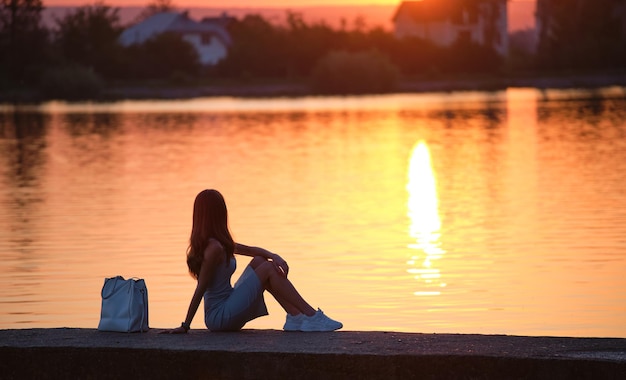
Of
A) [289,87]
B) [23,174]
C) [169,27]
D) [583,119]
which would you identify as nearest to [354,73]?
[289,87]

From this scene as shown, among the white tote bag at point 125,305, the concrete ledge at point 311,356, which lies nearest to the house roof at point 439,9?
the white tote bag at point 125,305

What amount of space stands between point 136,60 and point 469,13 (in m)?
36.3

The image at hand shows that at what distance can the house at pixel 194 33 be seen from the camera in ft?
452

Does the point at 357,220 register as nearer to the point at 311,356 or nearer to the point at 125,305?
the point at 125,305

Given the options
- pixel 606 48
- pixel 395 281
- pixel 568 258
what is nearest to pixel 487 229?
pixel 568 258

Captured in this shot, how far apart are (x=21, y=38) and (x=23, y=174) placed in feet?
231

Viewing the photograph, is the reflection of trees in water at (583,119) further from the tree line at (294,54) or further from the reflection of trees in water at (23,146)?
the tree line at (294,54)

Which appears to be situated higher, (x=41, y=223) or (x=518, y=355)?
(x=518, y=355)

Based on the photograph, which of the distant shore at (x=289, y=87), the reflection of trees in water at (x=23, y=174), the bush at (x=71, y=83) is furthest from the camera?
the distant shore at (x=289, y=87)

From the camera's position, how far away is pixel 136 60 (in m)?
99.9

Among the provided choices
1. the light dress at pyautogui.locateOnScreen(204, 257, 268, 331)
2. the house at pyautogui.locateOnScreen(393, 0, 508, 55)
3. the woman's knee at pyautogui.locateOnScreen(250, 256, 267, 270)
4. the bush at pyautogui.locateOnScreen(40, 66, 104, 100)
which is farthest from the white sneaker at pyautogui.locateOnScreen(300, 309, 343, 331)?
the house at pyautogui.locateOnScreen(393, 0, 508, 55)

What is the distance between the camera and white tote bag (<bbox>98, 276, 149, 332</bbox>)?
9297 mm

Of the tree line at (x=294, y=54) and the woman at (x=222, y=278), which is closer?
the woman at (x=222, y=278)

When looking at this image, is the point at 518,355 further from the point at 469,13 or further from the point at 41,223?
the point at 469,13
